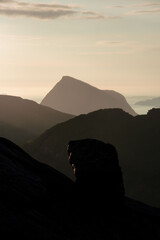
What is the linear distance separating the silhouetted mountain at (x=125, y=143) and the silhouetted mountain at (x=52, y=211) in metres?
62.2

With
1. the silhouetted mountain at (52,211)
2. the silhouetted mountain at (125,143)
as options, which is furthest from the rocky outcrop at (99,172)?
the silhouetted mountain at (125,143)

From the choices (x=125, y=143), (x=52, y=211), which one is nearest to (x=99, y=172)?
(x=52, y=211)

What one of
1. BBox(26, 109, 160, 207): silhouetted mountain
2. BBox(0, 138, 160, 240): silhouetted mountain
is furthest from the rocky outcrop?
BBox(26, 109, 160, 207): silhouetted mountain

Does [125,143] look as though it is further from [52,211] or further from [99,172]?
[52,211]

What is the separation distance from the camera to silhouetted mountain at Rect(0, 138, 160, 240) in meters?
21.7

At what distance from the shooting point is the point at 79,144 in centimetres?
3052

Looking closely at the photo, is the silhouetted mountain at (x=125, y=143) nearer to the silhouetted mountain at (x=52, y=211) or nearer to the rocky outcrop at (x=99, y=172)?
the silhouetted mountain at (x=52, y=211)

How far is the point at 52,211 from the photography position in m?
24.7

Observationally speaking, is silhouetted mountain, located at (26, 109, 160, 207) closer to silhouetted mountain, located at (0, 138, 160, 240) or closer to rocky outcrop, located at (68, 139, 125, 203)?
silhouetted mountain, located at (0, 138, 160, 240)

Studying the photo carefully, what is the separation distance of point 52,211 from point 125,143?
317ft

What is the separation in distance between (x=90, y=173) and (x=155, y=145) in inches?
3570

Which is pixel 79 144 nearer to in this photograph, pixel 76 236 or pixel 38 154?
pixel 76 236

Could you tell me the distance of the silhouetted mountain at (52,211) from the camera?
21688 millimetres

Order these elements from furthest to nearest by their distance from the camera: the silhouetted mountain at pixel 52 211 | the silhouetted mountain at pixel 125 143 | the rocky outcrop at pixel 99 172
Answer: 1. the silhouetted mountain at pixel 125 143
2. the rocky outcrop at pixel 99 172
3. the silhouetted mountain at pixel 52 211
